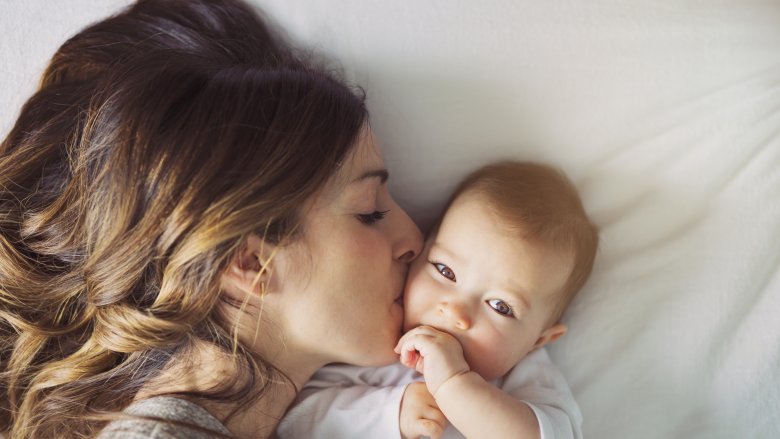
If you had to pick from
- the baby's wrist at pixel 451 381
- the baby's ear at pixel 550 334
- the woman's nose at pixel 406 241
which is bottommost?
the baby's wrist at pixel 451 381

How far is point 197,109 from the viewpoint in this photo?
3.49 ft

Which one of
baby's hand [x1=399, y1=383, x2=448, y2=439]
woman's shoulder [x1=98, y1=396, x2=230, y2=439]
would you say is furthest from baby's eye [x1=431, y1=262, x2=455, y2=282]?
woman's shoulder [x1=98, y1=396, x2=230, y2=439]

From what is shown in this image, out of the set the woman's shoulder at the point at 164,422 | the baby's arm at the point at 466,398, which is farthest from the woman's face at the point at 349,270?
the woman's shoulder at the point at 164,422

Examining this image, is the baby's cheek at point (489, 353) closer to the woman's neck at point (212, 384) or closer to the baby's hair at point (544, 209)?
the baby's hair at point (544, 209)

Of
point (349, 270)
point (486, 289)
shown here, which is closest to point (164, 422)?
point (349, 270)

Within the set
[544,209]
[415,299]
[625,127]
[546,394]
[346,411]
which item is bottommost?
[346,411]

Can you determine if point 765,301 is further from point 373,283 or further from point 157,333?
point 157,333

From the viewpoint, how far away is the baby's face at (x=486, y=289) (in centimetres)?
120

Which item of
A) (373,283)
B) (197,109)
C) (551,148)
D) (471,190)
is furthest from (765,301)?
(197,109)

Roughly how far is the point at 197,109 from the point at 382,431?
27.1 inches

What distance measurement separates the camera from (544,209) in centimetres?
127

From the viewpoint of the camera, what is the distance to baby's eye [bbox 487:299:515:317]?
1214mm

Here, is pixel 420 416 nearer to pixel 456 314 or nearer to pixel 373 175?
pixel 456 314

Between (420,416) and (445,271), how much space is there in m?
0.28
